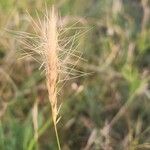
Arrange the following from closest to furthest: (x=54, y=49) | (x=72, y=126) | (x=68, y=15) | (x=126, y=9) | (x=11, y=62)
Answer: (x=54, y=49)
(x=72, y=126)
(x=11, y=62)
(x=68, y=15)
(x=126, y=9)

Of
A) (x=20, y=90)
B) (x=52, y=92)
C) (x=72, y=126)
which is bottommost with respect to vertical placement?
(x=72, y=126)

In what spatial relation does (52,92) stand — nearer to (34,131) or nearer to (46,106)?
(34,131)

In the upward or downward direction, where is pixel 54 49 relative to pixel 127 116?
upward

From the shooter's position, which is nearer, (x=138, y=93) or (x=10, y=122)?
(x=10, y=122)

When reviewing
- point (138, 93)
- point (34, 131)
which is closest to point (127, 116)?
point (138, 93)

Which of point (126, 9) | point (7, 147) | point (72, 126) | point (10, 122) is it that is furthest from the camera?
point (126, 9)

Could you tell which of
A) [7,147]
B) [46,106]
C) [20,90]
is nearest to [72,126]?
[46,106]
